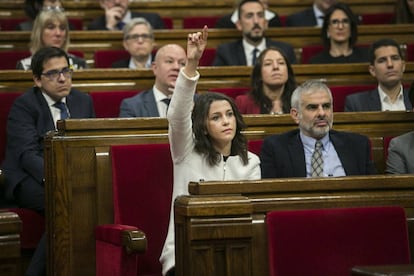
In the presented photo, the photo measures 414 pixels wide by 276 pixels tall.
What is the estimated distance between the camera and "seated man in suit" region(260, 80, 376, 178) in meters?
2.55

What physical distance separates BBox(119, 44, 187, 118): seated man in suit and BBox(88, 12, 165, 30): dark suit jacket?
109cm

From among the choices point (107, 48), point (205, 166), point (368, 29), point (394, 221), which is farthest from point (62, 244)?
point (368, 29)

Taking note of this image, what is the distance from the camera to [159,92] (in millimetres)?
3076

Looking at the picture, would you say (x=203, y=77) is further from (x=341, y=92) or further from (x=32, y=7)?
(x=32, y=7)

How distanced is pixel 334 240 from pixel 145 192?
0.63 meters

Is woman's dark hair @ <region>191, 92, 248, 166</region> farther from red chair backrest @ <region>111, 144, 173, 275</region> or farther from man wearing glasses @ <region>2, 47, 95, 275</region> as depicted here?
man wearing glasses @ <region>2, 47, 95, 275</region>

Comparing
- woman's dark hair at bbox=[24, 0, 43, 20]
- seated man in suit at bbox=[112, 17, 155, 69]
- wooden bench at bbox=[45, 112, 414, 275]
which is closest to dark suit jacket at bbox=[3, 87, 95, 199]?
wooden bench at bbox=[45, 112, 414, 275]

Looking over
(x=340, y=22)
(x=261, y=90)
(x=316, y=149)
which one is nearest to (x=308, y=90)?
(x=316, y=149)

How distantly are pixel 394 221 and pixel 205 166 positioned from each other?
0.56 m

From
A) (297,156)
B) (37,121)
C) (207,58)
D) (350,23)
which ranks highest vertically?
(350,23)

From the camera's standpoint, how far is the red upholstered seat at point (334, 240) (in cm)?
191

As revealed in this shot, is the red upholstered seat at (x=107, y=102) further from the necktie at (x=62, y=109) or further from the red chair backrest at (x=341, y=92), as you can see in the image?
the red chair backrest at (x=341, y=92)

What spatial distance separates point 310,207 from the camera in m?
1.96

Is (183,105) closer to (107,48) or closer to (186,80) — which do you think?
(186,80)
